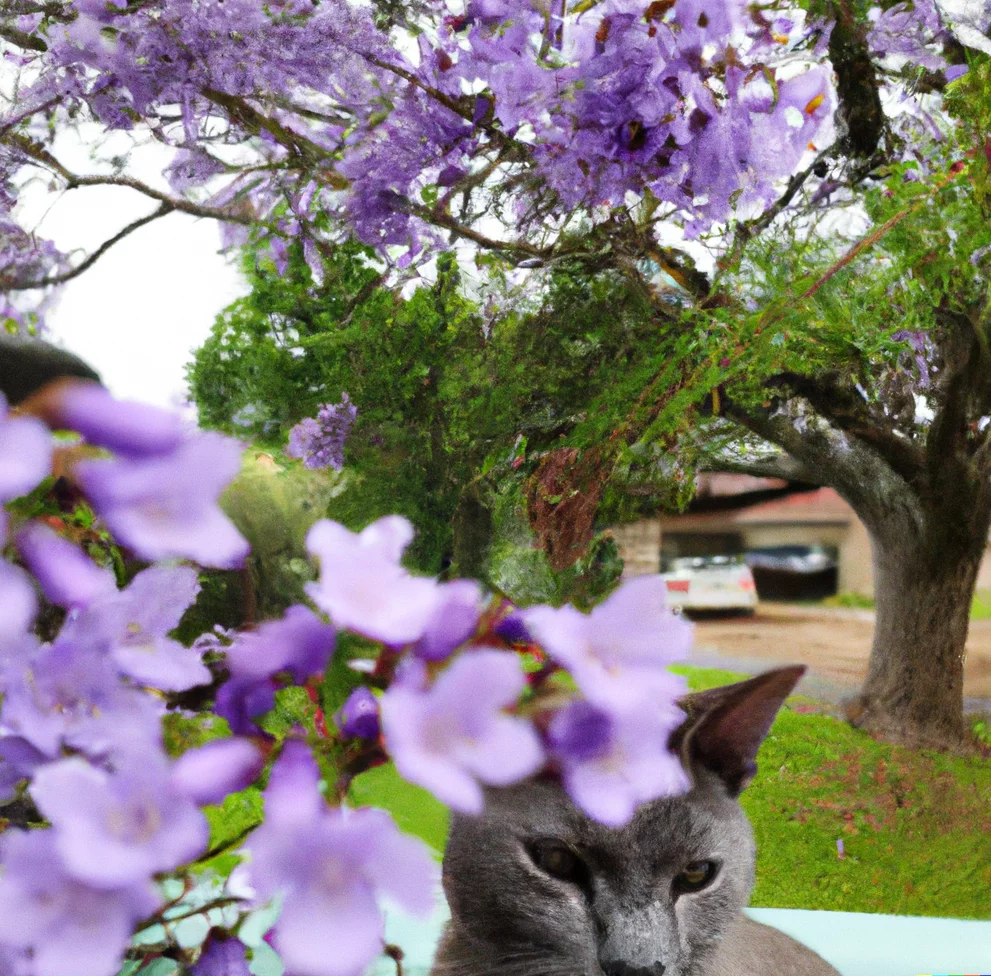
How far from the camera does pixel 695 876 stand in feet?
1.86

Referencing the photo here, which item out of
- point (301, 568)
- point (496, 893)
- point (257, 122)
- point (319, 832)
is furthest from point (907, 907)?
point (257, 122)

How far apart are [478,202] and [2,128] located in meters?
0.36

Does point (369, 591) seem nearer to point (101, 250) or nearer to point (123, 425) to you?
point (123, 425)

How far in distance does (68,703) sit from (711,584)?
0.54 metres

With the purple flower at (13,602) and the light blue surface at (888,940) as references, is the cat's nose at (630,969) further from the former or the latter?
the purple flower at (13,602)

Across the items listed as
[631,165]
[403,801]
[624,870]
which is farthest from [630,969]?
[631,165]

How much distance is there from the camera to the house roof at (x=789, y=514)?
722 mm

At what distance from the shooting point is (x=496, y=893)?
0.58m

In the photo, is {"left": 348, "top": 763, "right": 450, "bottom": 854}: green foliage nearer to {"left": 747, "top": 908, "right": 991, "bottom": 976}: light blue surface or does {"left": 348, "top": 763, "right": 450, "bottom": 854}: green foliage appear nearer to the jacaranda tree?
the jacaranda tree

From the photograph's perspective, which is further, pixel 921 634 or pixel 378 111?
pixel 921 634

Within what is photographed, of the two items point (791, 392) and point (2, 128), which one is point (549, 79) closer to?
point (791, 392)

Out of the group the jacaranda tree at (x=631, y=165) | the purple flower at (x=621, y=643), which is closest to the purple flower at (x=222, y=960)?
the jacaranda tree at (x=631, y=165)

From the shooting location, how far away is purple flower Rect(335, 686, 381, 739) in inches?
12.1

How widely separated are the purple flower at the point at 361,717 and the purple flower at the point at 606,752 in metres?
0.06
